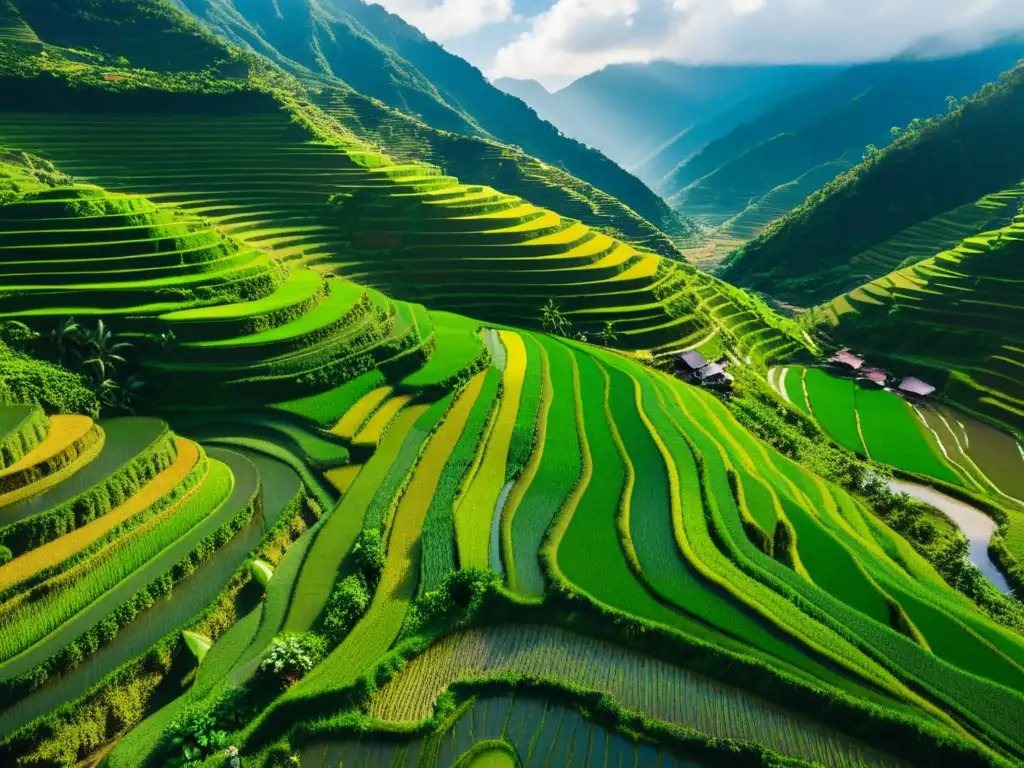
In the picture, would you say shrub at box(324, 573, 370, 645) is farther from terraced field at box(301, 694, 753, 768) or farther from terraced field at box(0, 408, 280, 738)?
terraced field at box(0, 408, 280, 738)

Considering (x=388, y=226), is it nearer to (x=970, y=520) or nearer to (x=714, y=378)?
(x=714, y=378)

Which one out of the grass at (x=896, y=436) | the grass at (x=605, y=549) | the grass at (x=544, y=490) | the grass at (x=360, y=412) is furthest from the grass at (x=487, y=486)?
the grass at (x=896, y=436)

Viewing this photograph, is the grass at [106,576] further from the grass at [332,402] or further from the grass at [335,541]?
the grass at [332,402]

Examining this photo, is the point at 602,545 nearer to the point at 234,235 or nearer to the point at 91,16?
the point at 234,235

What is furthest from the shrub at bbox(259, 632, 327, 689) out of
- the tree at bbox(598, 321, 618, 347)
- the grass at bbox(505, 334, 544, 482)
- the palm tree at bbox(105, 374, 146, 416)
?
the tree at bbox(598, 321, 618, 347)

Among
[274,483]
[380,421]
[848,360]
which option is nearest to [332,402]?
[380,421]

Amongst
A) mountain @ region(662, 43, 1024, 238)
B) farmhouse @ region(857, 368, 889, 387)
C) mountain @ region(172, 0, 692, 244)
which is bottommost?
farmhouse @ region(857, 368, 889, 387)

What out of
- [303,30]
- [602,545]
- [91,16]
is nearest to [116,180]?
[91,16]
